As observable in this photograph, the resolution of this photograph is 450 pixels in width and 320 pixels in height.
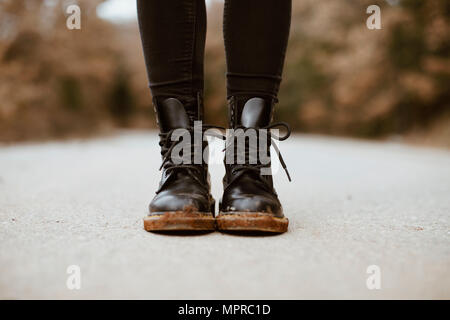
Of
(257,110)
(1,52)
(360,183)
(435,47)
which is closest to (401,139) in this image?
(435,47)

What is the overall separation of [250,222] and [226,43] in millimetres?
448

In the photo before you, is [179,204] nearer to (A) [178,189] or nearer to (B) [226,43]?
(A) [178,189]

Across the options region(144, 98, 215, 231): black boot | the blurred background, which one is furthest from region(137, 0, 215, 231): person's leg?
the blurred background

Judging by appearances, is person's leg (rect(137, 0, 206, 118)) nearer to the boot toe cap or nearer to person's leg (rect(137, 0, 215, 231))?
person's leg (rect(137, 0, 215, 231))

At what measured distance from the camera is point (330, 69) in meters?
9.05

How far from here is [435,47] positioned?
693 cm

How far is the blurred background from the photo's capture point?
21.1 feet

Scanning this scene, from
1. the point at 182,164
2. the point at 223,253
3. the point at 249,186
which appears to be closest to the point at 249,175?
the point at 249,186

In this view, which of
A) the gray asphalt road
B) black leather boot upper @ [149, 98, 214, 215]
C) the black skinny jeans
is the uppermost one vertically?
the black skinny jeans

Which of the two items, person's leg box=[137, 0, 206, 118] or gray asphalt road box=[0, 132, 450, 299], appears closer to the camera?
gray asphalt road box=[0, 132, 450, 299]

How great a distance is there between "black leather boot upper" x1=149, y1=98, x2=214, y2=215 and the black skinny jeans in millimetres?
40
